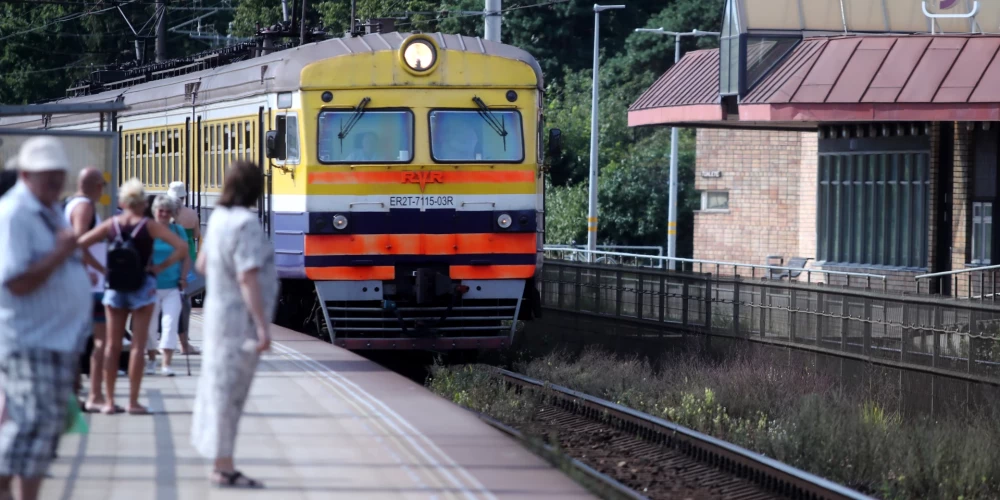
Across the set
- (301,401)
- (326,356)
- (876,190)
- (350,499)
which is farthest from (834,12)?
(350,499)

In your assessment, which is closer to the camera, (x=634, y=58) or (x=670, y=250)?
(x=670, y=250)

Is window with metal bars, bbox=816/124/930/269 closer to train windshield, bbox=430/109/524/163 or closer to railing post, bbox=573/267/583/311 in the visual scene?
railing post, bbox=573/267/583/311

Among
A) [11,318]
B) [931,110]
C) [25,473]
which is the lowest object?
[25,473]

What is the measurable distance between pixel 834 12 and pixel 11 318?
1996cm

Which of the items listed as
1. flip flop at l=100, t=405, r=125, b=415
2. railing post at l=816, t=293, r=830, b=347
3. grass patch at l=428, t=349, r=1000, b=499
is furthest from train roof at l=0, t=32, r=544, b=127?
flip flop at l=100, t=405, r=125, b=415

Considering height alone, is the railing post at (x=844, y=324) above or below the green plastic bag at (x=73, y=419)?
below

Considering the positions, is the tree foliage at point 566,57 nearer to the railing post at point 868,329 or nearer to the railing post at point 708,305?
the railing post at point 708,305

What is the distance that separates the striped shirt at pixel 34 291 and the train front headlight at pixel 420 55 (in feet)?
29.0

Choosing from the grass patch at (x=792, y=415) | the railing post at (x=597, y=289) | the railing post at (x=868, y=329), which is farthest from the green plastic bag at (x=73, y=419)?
the railing post at (x=597, y=289)

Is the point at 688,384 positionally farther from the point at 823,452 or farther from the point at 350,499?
the point at 350,499

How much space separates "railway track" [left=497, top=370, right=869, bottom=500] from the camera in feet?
32.1

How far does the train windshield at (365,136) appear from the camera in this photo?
567 inches

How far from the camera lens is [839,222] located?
26.2 m

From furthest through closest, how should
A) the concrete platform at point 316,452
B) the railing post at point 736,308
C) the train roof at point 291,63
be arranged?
the railing post at point 736,308
the train roof at point 291,63
the concrete platform at point 316,452
